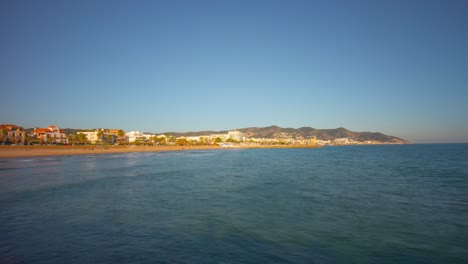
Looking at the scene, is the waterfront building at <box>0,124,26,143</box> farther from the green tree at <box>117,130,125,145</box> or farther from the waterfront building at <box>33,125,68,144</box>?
the green tree at <box>117,130,125,145</box>

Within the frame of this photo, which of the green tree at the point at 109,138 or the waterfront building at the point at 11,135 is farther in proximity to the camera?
the green tree at the point at 109,138

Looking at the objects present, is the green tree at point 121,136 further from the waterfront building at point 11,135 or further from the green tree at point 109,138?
the waterfront building at point 11,135

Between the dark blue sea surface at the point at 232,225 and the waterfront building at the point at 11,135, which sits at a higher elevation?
the waterfront building at the point at 11,135

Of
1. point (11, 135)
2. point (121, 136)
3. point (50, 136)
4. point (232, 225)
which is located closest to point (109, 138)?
point (121, 136)

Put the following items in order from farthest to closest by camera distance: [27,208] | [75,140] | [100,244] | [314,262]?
[75,140], [27,208], [100,244], [314,262]

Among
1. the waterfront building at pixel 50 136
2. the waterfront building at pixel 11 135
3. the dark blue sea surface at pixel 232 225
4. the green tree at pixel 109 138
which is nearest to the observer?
the dark blue sea surface at pixel 232 225

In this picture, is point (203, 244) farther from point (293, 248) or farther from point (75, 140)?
point (75, 140)

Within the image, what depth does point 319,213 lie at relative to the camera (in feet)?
49.6

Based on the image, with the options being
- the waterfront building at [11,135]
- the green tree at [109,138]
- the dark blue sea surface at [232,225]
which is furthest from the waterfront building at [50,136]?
the dark blue sea surface at [232,225]

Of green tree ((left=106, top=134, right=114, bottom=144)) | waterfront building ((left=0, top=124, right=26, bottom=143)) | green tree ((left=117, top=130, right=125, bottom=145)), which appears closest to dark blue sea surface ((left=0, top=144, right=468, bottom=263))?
waterfront building ((left=0, top=124, right=26, bottom=143))

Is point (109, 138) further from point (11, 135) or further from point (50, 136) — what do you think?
point (11, 135)

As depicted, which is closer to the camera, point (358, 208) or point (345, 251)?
point (345, 251)

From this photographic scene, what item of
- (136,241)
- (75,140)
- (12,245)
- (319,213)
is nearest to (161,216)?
(136,241)

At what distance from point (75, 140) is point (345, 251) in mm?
139685
